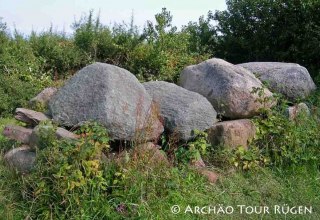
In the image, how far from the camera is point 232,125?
577cm

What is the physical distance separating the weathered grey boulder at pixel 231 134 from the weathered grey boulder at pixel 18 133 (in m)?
2.16

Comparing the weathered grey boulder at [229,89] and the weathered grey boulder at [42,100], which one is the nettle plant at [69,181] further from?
the weathered grey boulder at [229,89]

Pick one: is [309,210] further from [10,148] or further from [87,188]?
[10,148]

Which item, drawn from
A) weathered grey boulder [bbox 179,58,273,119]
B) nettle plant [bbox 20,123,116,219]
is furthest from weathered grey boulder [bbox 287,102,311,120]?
nettle plant [bbox 20,123,116,219]

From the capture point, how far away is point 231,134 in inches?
225

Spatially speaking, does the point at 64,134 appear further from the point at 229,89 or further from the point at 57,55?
the point at 57,55

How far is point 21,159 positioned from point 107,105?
102cm

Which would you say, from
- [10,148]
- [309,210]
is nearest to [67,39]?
[10,148]

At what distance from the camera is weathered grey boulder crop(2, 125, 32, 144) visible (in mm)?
5023

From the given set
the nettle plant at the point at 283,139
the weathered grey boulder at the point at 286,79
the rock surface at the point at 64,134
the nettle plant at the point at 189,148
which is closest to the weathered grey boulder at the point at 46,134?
the rock surface at the point at 64,134

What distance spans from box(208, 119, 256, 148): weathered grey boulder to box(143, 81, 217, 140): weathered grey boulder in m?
0.12

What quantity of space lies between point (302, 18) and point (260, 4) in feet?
2.96

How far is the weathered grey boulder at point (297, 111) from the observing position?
247 inches

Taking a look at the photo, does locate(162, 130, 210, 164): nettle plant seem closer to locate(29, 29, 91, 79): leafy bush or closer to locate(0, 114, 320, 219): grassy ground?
locate(0, 114, 320, 219): grassy ground
